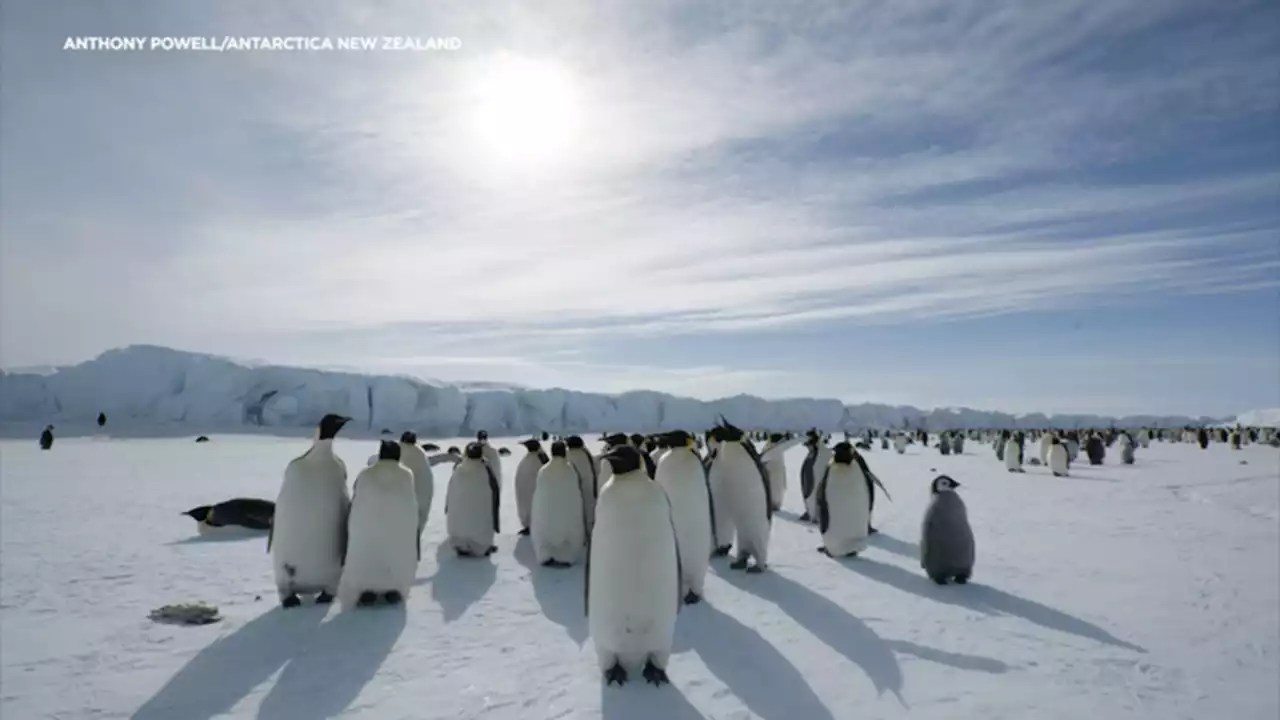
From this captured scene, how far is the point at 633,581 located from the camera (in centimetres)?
377

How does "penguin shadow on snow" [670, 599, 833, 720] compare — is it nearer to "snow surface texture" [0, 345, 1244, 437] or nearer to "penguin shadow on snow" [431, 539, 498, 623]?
"penguin shadow on snow" [431, 539, 498, 623]

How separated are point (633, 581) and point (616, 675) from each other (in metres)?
0.47

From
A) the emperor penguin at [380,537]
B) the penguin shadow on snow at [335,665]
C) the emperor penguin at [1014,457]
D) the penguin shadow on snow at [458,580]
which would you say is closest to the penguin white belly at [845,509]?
the penguin shadow on snow at [458,580]

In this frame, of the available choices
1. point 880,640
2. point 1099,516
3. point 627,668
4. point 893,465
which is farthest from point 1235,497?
point 627,668

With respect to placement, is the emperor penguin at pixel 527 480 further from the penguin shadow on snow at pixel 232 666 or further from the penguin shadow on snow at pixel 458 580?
the penguin shadow on snow at pixel 232 666

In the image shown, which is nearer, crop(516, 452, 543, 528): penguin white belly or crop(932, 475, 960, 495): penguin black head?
crop(932, 475, 960, 495): penguin black head

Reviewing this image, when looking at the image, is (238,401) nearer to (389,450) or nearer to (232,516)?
(232,516)

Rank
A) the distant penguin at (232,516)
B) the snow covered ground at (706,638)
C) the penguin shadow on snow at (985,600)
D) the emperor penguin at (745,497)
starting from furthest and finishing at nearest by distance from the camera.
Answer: the distant penguin at (232,516), the emperor penguin at (745,497), the penguin shadow on snow at (985,600), the snow covered ground at (706,638)

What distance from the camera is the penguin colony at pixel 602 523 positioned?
3822mm

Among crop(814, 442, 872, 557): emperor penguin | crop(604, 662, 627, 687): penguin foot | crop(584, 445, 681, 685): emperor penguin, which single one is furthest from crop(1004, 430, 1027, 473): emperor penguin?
crop(604, 662, 627, 687): penguin foot

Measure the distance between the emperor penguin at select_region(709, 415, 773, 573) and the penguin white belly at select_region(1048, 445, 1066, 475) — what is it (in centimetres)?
1399

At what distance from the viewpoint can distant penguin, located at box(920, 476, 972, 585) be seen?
6059mm

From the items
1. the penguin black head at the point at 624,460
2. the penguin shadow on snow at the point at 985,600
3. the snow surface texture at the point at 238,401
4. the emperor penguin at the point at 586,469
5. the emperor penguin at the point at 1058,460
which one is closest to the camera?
the penguin black head at the point at 624,460

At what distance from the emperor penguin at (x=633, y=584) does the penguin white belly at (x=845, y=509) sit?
353 centimetres
